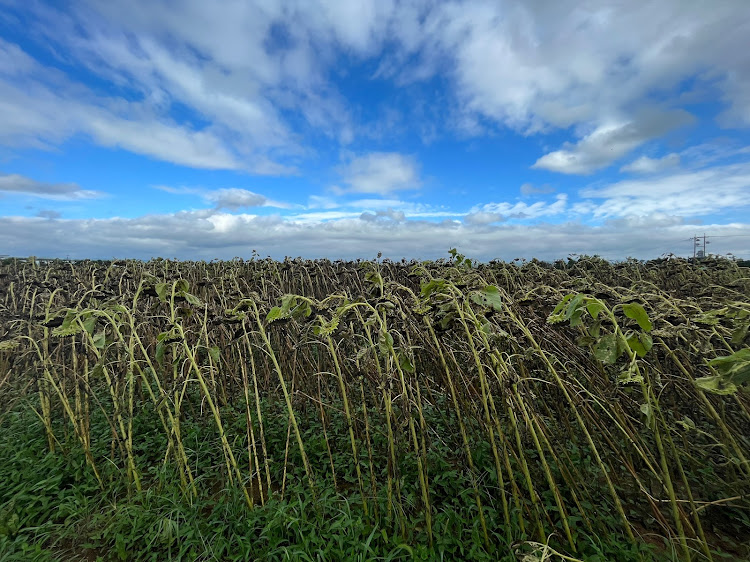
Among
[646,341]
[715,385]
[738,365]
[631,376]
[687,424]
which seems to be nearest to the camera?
[738,365]

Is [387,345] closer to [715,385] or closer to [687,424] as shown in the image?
[715,385]

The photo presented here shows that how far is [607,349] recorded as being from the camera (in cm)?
170

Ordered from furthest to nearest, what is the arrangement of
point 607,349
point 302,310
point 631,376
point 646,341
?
point 302,310 → point 631,376 → point 607,349 → point 646,341

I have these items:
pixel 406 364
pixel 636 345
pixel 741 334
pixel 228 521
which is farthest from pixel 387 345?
pixel 228 521

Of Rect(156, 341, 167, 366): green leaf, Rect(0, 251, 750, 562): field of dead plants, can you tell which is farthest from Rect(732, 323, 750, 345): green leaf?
Rect(156, 341, 167, 366): green leaf

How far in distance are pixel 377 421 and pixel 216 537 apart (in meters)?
1.73

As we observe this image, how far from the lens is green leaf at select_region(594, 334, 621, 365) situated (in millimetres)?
1659

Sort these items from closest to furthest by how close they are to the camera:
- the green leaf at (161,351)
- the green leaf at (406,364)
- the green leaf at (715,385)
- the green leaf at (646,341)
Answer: the green leaf at (715,385), the green leaf at (646,341), the green leaf at (406,364), the green leaf at (161,351)

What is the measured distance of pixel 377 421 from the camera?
384cm

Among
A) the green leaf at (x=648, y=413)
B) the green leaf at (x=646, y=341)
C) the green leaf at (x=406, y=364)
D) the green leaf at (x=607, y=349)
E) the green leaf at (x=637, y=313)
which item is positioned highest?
the green leaf at (x=637, y=313)

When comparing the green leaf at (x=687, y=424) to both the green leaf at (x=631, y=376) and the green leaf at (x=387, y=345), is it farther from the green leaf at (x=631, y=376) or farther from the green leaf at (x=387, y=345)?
the green leaf at (x=387, y=345)

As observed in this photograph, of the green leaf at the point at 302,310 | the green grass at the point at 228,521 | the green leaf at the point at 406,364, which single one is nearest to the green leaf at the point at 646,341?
the green leaf at the point at 406,364

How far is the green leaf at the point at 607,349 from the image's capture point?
1.66m

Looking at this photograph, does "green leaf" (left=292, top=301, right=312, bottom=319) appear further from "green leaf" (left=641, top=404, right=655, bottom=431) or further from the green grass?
"green leaf" (left=641, top=404, right=655, bottom=431)
